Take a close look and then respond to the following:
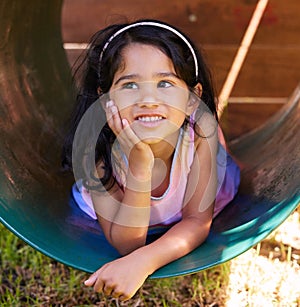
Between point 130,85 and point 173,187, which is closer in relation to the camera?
point 130,85

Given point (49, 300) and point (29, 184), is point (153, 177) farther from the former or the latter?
point (49, 300)

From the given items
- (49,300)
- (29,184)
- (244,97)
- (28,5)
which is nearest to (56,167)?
(29,184)

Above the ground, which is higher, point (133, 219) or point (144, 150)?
point (144, 150)

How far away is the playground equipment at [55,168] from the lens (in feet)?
6.23

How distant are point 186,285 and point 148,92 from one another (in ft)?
2.55

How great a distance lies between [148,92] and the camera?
1.99m

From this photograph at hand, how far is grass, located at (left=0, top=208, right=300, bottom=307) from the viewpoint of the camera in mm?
2309

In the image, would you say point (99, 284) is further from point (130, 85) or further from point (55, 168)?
point (55, 168)

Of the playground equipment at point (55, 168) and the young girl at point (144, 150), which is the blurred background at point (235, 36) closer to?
the playground equipment at point (55, 168)

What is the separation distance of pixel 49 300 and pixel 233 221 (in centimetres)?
68

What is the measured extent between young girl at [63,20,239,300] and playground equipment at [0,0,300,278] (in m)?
0.06

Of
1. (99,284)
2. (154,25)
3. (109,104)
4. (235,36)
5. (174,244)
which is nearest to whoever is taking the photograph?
(99,284)

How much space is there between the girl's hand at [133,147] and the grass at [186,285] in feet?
1.59

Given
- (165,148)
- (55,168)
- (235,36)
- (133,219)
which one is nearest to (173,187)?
(165,148)
